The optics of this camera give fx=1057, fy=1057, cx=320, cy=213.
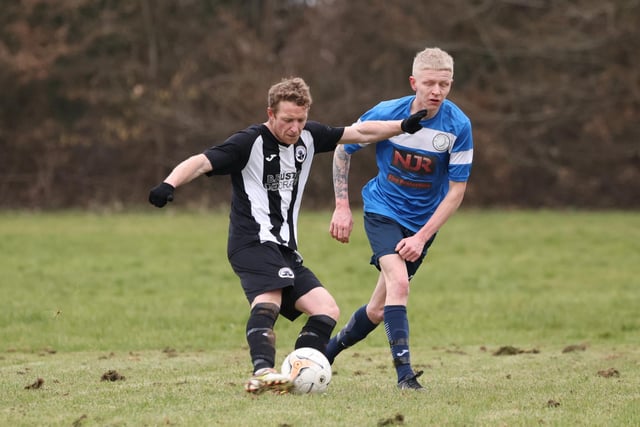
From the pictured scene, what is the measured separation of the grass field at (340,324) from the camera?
5.53 metres

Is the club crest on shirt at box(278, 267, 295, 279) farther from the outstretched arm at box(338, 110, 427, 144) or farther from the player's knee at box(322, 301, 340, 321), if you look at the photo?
the outstretched arm at box(338, 110, 427, 144)

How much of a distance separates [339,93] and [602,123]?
21.6 feet

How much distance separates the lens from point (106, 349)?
9805 millimetres

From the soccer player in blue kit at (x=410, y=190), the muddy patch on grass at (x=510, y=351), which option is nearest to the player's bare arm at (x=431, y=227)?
the soccer player in blue kit at (x=410, y=190)

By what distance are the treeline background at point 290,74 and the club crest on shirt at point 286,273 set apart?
64.5ft

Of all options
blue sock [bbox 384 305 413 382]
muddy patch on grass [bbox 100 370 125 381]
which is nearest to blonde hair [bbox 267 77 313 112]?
blue sock [bbox 384 305 413 382]

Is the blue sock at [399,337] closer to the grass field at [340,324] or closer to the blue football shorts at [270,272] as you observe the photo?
the grass field at [340,324]

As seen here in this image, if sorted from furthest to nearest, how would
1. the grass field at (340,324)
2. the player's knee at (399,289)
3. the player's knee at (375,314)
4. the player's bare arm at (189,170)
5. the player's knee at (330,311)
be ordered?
the player's knee at (375,314)
the player's knee at (399,289)
the player's knee at (330,311)
the player's bare arm at (189,170)
the grass field at (340,324)

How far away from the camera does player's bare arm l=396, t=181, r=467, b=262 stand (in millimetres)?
6758

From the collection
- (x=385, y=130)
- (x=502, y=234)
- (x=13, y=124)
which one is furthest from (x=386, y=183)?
(x=13, y=124)

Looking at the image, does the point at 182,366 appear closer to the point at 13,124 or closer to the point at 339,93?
the point at 339,93

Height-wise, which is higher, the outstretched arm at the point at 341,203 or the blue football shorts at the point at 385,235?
the outstretched arm at the point at 341,203

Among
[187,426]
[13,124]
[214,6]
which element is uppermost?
[214,6]

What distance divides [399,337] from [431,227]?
2.46ft
